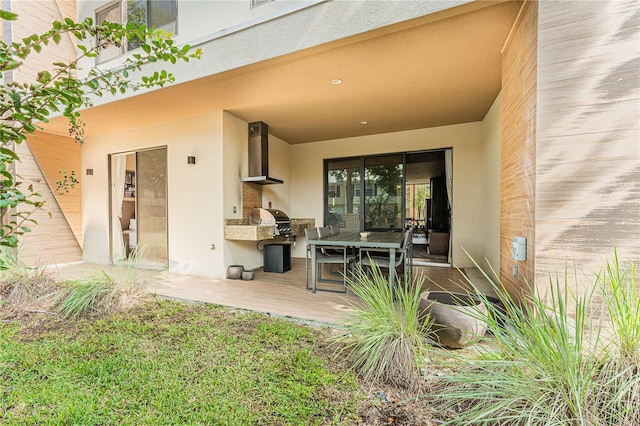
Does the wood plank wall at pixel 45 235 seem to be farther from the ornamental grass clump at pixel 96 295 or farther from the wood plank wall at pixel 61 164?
the ornamental grass clump at pixel 96 295

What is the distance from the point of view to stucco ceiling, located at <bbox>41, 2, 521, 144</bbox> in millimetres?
2750

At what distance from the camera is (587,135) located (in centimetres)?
200

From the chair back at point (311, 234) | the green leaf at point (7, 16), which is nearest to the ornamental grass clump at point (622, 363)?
the green leaf at point (7, 16)

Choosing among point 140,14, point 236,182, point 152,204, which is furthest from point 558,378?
point 140,14

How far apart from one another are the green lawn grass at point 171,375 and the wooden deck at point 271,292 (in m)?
0.35

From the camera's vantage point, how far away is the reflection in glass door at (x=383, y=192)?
6.42 metres

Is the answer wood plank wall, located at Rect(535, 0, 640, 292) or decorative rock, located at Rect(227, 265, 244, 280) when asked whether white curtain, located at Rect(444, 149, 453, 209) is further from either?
decorative rock, located at Rect(227, 265, 244, 280)

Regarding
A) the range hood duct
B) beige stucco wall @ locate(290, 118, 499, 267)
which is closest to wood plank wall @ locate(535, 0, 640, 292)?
beige stucco wall @ locate(290, 118, 499, 267)

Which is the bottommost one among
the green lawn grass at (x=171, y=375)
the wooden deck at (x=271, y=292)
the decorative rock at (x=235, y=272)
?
the green lawn grass at (x=171, y=375)

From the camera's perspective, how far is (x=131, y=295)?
137 inches

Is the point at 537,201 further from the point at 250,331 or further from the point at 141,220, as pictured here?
the point at 141,220

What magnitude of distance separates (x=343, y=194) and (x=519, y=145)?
4.65m

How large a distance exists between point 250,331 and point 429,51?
356 cm

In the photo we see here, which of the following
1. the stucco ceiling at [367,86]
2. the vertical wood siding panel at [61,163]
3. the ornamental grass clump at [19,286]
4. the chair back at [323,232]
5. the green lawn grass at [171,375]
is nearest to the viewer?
the green lawn grass at [171,375]
